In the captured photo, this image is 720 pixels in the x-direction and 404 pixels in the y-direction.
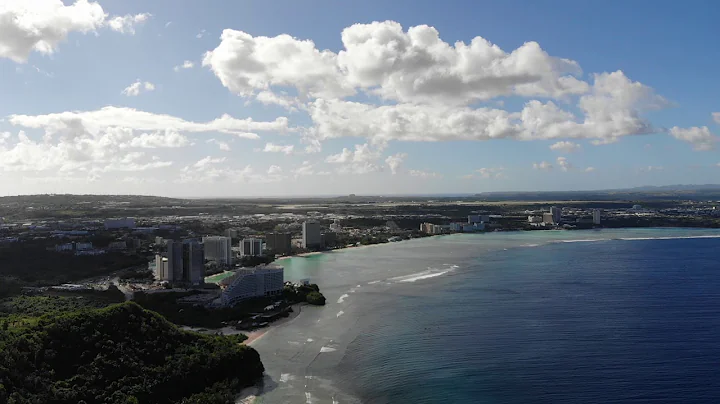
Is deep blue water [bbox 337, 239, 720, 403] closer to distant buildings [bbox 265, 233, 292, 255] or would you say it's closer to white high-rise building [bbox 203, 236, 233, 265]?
white high-rise building [bbox 203, 236, 233, 265]

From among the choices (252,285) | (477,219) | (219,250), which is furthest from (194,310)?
(477,219)

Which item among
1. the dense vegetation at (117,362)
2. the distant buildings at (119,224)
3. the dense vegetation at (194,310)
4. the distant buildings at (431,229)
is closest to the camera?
the dense vegetation at (117,362)

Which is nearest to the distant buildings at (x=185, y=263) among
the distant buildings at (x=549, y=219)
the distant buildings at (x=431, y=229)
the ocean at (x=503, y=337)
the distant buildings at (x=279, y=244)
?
the ocean at (x=503, y=337)

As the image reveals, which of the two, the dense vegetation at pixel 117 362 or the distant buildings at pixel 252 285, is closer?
the dense vegetation at pixel 117 362

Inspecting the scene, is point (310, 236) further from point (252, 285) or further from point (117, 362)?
point (117, 362)

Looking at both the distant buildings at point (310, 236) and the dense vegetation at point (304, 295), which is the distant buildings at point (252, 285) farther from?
the distant buildings at point (310, 236)

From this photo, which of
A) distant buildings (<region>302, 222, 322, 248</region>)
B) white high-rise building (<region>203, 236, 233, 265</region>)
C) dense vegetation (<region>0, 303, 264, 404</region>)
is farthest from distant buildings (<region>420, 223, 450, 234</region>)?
dense vegetation (<region>0, 303, 264, 404</region>)

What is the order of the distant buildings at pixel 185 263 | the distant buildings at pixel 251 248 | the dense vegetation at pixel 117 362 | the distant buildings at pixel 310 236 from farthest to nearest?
the distant buildings at pixel 310 236, the distant buildings at pixel 251 248, the distant buildings at pixel 185 263, the dense vegetation at pixel 117 362
